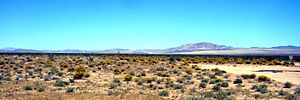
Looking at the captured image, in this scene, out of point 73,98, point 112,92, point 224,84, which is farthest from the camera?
point 224,84

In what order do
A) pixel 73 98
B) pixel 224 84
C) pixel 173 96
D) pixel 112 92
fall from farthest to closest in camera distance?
pixel 224 84 < pixel 112 92 < pixel 173 96 < pixel 73 98

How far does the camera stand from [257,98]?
829 inches

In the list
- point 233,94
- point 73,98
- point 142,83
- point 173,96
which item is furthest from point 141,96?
point 142,83

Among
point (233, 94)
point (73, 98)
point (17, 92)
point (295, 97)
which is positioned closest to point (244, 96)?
point (233, 94)

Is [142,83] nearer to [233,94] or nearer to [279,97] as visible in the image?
[233,94]

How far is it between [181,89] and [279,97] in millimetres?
5851

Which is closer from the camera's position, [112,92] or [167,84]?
[112,92]

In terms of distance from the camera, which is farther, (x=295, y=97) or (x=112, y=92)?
(x=112, y=92)

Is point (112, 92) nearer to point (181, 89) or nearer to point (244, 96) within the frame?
point (181, 89)

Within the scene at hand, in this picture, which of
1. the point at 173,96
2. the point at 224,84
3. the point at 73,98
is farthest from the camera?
the point at 224,84

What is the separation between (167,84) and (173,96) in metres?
6.13

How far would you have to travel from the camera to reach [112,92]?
2308 cm

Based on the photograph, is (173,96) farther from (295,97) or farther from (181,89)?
(295,97)

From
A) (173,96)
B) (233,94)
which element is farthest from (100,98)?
(233,94)
